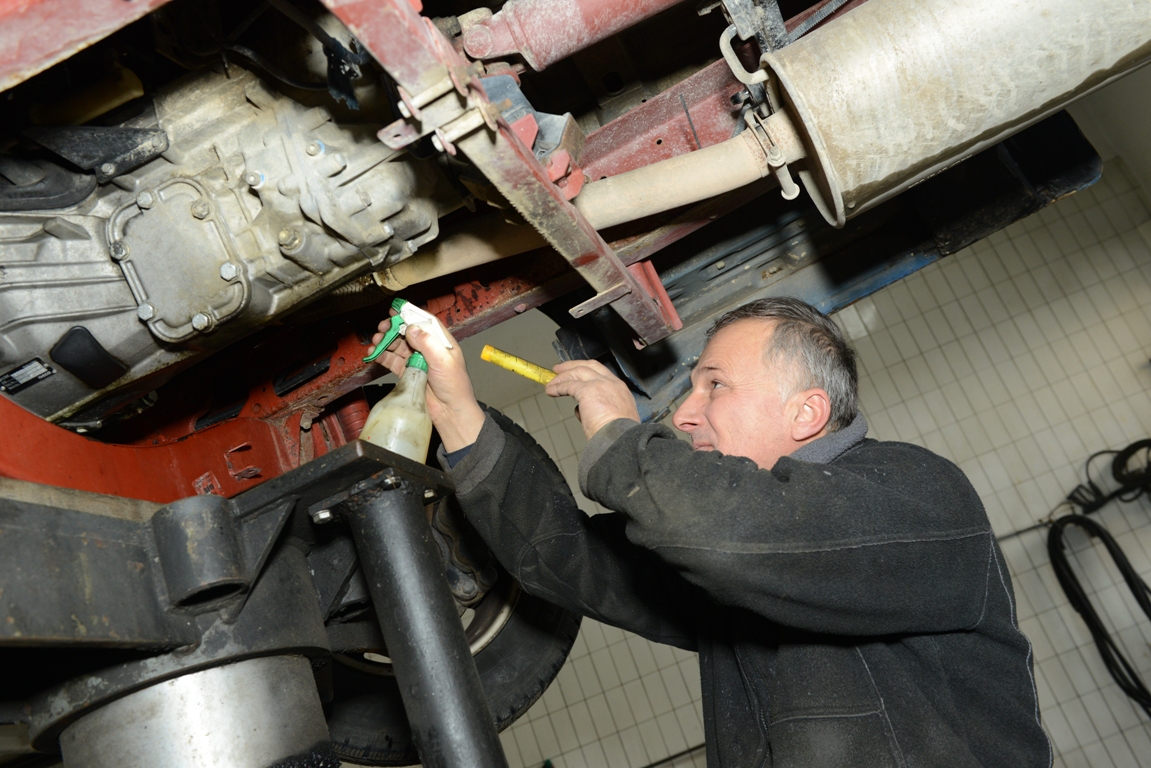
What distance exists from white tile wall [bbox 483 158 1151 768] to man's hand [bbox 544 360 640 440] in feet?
10.5

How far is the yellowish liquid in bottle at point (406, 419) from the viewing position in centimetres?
128

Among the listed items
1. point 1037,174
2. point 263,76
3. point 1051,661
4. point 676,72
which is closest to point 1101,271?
point 1051,661

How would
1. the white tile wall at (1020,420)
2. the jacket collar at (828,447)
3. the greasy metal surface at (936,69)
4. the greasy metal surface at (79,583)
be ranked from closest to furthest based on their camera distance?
1. the greasy metal surface at (79,583)
2. the greasy metal surface at (936,69)
3. the jacket collar at (828,447)
4. the white tile wall at (1020,420)

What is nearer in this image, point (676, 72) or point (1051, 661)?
point (676, 72)

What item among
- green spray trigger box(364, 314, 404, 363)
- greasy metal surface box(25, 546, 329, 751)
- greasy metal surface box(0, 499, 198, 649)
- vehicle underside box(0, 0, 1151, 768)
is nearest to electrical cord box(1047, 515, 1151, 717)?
vehicle underside box(0, 0, 1151, 768)

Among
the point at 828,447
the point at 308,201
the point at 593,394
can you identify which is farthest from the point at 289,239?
the point at 828,447

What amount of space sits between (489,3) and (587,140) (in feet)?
0.85

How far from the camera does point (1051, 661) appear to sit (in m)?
4.00

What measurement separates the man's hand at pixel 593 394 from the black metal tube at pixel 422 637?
0.38 metres

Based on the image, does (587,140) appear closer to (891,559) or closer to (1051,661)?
(891,559)

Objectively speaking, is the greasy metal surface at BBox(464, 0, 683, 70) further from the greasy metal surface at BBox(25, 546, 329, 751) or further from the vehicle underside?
the greasy metal surface at BBox(25, 546, 329, 751)

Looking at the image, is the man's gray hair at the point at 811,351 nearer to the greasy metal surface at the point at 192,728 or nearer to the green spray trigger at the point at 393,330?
the green spray trigger at the point at 393,330

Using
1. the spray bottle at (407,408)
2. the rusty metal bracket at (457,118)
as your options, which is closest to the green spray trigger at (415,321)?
the spray bottle at (407,408)

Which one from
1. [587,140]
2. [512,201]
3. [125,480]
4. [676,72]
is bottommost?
[125,480]
